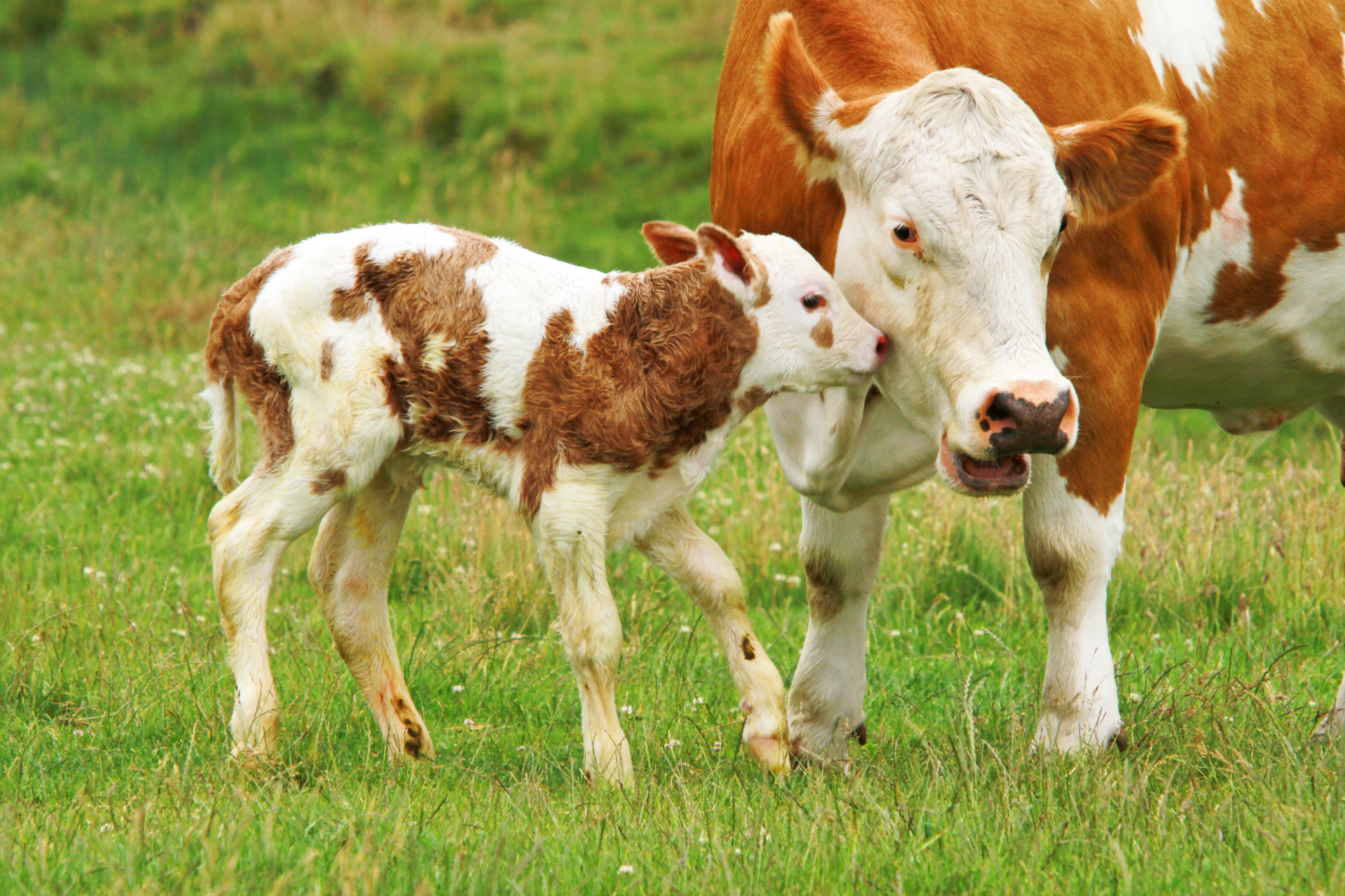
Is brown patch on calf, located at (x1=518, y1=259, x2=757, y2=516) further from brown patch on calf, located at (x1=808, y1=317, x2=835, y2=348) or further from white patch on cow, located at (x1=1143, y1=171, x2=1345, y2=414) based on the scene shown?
white patch on cow, located at (x1=1143, y1=171, x2=1345, y2=414)

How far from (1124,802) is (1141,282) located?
146cm

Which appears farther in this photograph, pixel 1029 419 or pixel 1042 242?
pixel 1042 242

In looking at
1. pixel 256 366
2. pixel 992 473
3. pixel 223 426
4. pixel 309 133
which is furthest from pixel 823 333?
pixel 309 133

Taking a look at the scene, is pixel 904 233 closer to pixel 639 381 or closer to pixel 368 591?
pixel 639 381

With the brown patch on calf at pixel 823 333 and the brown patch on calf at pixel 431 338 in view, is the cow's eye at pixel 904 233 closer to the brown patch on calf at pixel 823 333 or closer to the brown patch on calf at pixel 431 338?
the brown patch on calf at pixel 823 333

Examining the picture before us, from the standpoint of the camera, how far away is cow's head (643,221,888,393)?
12.3ft

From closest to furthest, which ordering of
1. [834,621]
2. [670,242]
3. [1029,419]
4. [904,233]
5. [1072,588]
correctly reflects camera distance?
[1029,419] < [904,233] < [670,242] < [1072,588] < [834,621]

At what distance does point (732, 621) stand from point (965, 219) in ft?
4.18

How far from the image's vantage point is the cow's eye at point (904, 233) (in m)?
3.56

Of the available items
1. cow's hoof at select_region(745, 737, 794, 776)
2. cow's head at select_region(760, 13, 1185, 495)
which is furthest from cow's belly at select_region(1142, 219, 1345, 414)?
cow's hoof at select_region(745, 737, 794, 776)

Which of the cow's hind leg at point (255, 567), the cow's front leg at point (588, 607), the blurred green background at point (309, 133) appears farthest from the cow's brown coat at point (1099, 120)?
the blurred green background at point (309, 133)

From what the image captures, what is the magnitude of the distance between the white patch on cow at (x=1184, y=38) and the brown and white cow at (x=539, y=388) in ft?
4.54

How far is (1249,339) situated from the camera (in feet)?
15.0

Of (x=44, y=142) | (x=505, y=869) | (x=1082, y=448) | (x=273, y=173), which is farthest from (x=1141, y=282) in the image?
(x=44, y=142)
